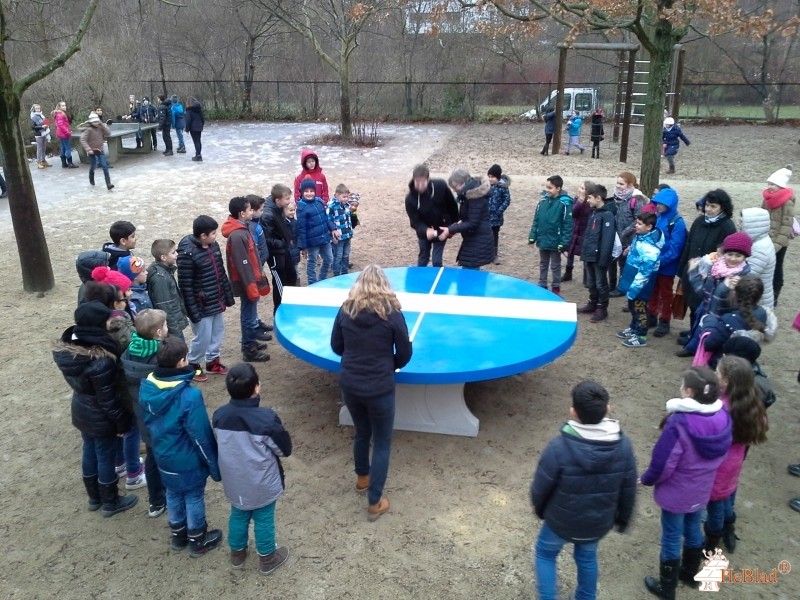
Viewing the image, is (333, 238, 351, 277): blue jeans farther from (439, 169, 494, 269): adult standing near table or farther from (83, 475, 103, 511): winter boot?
(83, 475, 103, 511): winter boot

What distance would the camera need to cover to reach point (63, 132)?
15.8 m

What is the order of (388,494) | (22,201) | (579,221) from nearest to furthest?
(388,494)
(579,221)
(22,201)

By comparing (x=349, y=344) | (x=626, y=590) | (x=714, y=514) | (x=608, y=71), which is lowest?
(x=626, y=590)

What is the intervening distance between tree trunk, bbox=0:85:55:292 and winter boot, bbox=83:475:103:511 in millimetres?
4911

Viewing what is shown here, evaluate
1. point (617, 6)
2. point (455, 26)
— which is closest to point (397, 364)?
point (617, 6)

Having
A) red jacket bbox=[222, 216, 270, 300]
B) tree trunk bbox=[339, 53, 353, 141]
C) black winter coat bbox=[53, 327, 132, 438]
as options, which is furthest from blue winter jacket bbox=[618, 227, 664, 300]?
tree trunk bbox=[339, 53, 353, 141]

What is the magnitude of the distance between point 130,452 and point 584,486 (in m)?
3.14

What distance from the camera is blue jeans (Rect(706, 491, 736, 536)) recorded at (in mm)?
3885

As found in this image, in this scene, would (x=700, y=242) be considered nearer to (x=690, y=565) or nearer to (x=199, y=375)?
(x=690, y=565)

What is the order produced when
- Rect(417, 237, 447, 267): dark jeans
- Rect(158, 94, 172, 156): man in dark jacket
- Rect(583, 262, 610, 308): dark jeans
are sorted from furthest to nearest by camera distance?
Rect(158, 94, 172, 156): man in dark jacket < Rect(417, 237, 447, 267): dark jeans < Rect(583, 262, 610, 308): dark jeans

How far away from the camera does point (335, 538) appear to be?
4.22m

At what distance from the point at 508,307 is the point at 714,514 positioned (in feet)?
8.71

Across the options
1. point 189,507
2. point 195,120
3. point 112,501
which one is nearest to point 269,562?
point 189,507

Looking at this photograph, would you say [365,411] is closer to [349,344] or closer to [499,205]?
[349,344]
